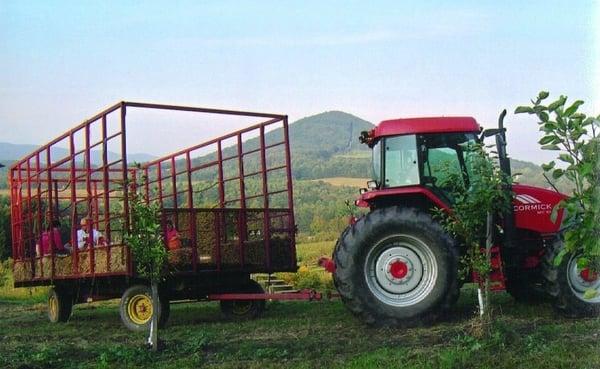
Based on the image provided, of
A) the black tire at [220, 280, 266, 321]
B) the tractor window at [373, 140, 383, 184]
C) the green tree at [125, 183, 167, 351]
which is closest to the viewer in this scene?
the green tree at [125, 183, 167, 351]

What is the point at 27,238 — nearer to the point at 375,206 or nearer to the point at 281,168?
the point at 281,168

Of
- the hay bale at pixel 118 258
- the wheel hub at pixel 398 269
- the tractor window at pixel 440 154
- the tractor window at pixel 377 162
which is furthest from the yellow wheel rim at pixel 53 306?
the tractor window at pixel 440 154

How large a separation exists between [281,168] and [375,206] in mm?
Result: 1885

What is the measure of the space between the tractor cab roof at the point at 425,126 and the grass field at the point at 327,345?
2.36 meters

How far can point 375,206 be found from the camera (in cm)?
939

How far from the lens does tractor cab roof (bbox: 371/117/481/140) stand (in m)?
9.23

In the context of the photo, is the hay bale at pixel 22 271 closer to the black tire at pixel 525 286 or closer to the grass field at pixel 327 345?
the grass field at pixel 327 345

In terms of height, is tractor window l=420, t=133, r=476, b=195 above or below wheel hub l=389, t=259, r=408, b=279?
above

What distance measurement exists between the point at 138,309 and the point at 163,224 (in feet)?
4.52

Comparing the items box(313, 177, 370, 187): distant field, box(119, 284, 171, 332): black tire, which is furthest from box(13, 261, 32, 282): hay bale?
box(313, 177, 370, 187): distant field

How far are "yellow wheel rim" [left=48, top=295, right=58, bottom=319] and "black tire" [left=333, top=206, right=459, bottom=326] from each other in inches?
210

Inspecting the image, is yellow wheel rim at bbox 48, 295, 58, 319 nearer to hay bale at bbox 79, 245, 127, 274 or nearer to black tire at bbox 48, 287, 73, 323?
black tire at bbox 48, 287, 73, 323

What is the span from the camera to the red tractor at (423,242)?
8.50 meters

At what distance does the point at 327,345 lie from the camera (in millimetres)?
7234
